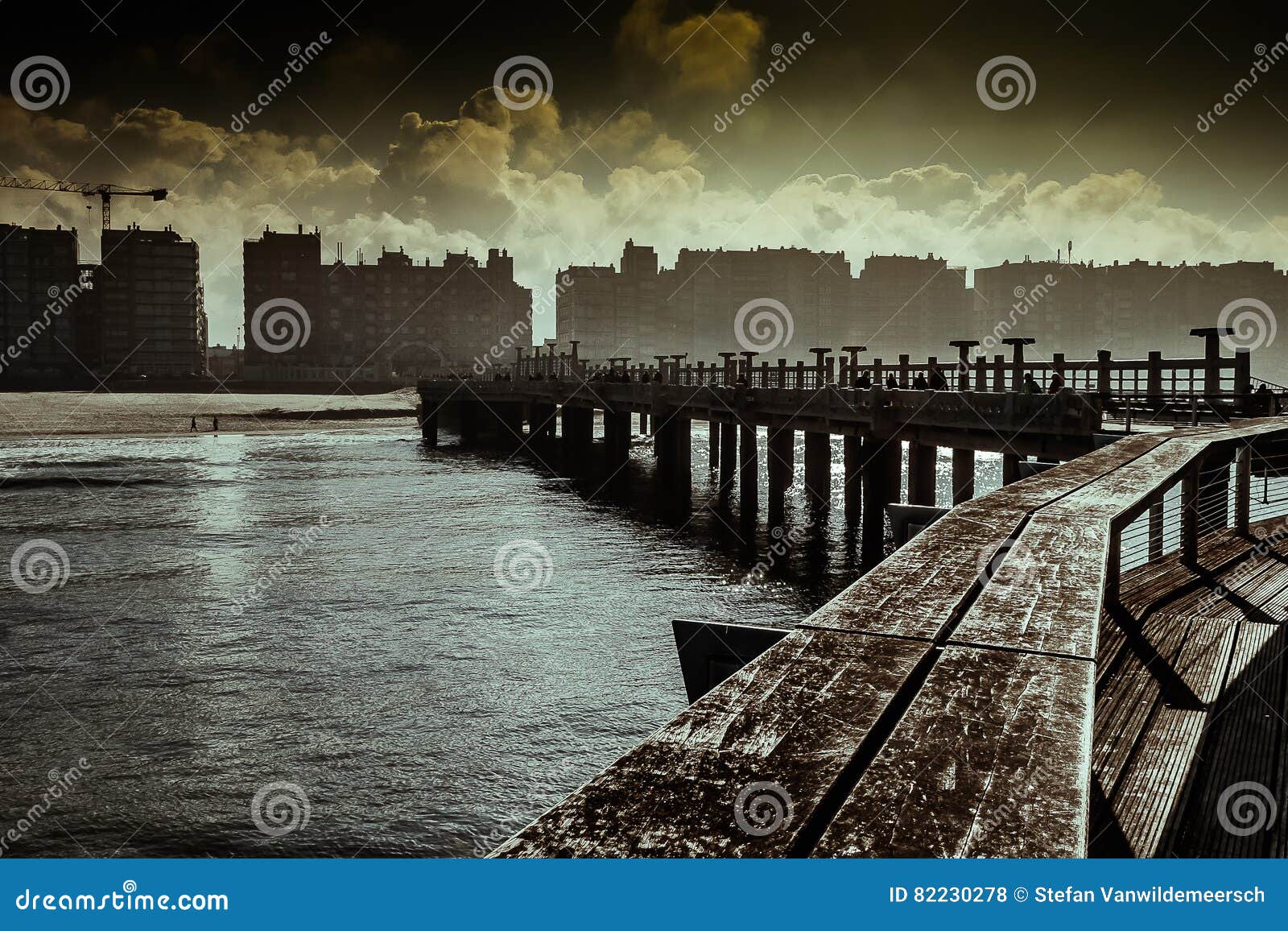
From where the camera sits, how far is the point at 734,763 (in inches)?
90.0

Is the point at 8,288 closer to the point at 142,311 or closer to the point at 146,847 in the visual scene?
the point at 142,311

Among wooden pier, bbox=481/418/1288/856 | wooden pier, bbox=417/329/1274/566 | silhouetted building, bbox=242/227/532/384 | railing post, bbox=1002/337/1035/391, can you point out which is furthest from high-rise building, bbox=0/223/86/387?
wooden pier, bbox=481/418/1288/856

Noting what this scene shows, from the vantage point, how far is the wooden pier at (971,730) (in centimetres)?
204

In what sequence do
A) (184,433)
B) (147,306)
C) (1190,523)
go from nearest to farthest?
1. (1190,523)
2. (184,433)
3. (147,306)

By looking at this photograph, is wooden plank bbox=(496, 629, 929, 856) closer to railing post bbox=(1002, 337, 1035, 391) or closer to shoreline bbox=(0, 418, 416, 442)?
railing post bbox=(1002, 337, 1035, 391)

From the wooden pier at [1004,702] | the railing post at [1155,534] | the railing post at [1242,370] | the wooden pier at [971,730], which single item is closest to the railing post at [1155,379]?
the railing post at [1242,370]

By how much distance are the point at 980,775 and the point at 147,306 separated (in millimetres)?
189231

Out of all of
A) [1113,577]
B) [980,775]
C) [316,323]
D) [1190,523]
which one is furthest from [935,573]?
[316,323]

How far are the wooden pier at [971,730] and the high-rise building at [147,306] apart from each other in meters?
182

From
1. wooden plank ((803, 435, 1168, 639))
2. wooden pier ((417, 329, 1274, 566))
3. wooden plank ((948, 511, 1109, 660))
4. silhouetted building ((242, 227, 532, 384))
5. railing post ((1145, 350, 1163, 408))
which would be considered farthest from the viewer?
silhouetted building ((242, 227, 532, 384))

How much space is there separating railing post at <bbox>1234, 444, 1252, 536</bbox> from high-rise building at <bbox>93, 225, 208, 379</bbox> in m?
Result: 179

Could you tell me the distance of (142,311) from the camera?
555 ft

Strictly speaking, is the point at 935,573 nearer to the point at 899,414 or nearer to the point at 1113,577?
the point at 1113,577

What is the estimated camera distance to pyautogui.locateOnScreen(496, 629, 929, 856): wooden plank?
79.1 inches
